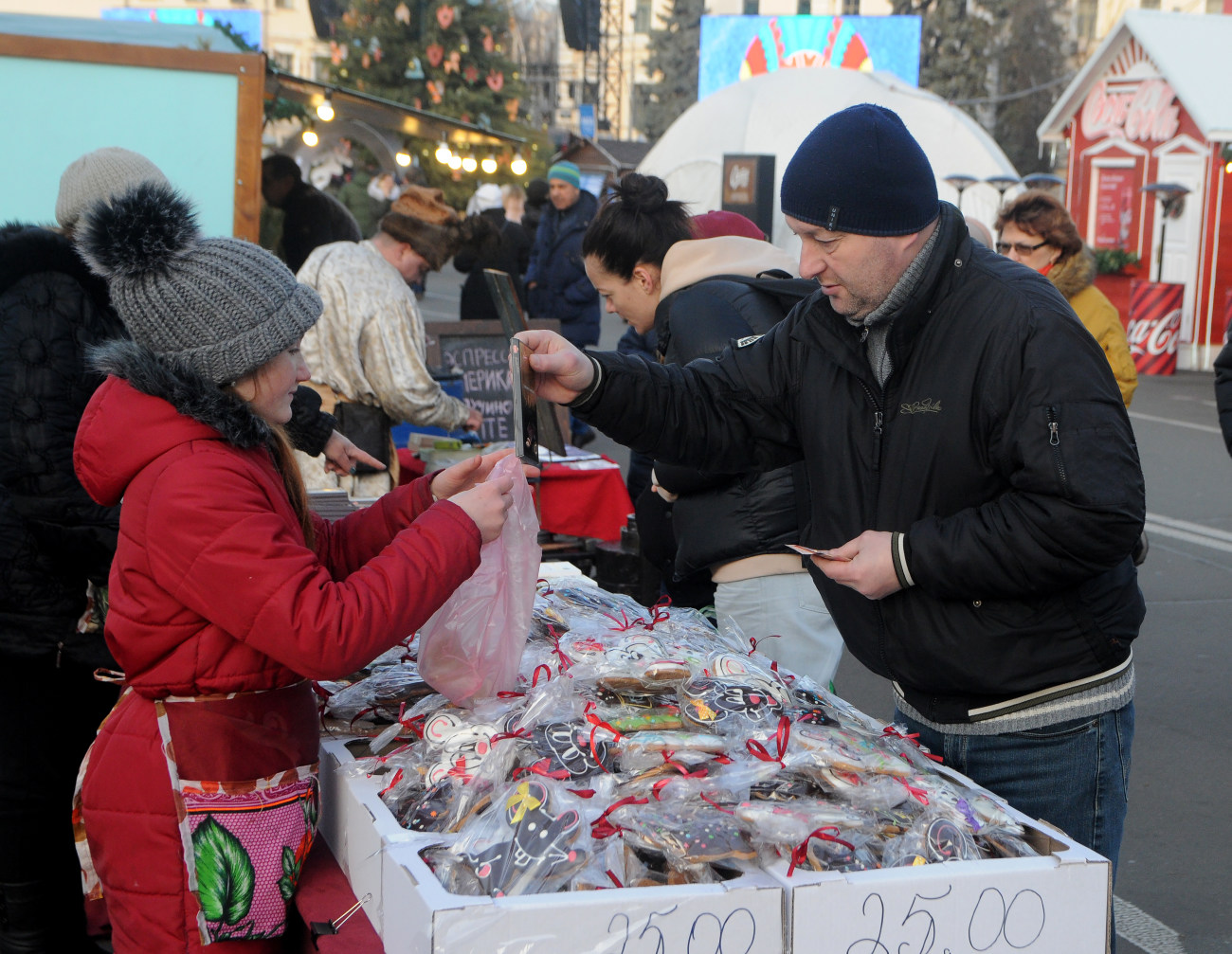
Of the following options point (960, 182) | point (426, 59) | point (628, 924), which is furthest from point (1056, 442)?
point (426, 59)

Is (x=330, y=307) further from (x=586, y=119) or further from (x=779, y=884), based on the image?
(x=586, y=119)

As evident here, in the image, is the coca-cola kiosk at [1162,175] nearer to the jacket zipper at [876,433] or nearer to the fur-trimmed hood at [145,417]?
the jacket zipper at [876,433]

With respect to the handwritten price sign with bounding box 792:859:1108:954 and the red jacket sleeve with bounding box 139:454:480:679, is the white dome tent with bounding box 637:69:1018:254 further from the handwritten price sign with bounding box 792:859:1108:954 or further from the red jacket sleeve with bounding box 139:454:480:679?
the handwritten price sign with bounding box 792:859:1108:954

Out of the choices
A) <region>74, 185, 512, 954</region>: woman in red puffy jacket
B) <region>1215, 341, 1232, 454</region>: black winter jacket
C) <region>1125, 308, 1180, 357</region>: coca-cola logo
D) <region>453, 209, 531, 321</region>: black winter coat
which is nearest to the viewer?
<region>74, 185, 512, 954</region>: woman in red puffy jacket

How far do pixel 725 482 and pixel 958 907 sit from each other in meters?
1.64

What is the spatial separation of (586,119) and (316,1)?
56.5 ft

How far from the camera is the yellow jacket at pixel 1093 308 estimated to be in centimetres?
510

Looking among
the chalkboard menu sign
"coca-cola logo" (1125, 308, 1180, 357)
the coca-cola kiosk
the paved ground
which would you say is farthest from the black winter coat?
the coca-cola kiosk

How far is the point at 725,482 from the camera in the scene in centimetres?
311

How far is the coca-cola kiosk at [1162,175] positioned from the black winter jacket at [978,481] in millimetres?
15358

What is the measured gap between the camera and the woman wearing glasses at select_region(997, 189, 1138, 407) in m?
5.06

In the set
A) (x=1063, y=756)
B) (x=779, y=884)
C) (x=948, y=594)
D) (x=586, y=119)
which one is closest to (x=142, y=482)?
(x=779, y=884)

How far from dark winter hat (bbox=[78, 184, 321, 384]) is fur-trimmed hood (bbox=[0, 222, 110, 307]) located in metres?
0.90

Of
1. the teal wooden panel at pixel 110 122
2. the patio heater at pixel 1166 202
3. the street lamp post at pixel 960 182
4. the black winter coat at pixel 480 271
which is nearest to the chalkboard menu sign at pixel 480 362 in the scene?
the black winter coat at pixel 480 271
